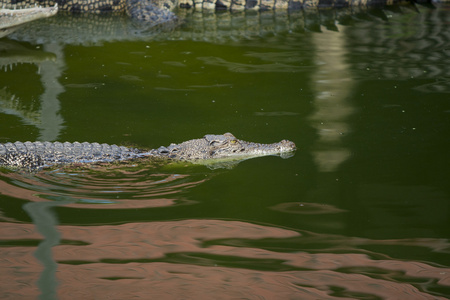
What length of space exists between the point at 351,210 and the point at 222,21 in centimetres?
642

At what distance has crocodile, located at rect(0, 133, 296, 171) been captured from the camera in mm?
5270

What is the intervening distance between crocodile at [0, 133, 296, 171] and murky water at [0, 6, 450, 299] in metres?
0.10

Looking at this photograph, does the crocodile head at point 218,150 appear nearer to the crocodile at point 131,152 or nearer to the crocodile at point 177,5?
the crocodile at point 131,152

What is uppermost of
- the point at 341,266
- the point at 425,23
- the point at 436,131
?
the point at 425,23

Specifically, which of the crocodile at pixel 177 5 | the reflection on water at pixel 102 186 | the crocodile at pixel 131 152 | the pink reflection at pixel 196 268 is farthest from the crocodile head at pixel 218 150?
the crocodile at pixel 177 5

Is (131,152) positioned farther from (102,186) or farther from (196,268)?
(196,268)

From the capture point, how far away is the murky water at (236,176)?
3.82 m

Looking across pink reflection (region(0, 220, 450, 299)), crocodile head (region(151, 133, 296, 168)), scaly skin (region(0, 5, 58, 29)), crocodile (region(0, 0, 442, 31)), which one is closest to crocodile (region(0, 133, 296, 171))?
crocodile head (region(151, 133, 296, 168))

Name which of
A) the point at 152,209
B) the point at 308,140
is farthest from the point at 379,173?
the point at 152,209

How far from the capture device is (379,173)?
5.16 metres

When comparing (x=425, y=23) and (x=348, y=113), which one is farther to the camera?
(x=425, y=23)

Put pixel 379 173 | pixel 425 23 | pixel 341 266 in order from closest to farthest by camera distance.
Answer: pixel 341 266 < pixel 379 173 < pixel 425 23

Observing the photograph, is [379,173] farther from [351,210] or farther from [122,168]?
[122,168]

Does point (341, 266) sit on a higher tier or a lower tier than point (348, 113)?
lower
